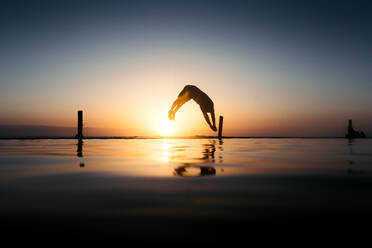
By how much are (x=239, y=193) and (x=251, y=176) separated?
1.12m

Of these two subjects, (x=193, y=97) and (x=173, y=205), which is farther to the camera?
(x=193, y=97)

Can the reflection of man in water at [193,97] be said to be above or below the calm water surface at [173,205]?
above

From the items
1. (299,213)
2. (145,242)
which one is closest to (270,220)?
(299,213)

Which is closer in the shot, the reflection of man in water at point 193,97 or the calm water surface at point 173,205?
the calm water surface at point 173,205

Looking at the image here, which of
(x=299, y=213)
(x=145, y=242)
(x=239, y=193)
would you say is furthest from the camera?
(x=239, y=193)

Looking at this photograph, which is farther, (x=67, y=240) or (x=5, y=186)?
(x=5, y=186)

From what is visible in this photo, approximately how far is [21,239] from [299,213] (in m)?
1.68

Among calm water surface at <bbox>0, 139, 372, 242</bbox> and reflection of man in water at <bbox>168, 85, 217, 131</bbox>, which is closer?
calm water surface at <bbox>0, 139, 372, 242</bbox>

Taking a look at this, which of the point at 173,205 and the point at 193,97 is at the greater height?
the point at 193,97

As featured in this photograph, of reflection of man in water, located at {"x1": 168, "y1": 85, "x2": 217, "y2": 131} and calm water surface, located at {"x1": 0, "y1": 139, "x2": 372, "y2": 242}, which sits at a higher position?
reflection of man in water, located at {"x1": 168, "y1": 85, "x2": 217, "y2": 131}

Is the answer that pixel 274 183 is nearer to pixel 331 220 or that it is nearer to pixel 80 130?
pixel 331 220

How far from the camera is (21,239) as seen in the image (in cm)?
135

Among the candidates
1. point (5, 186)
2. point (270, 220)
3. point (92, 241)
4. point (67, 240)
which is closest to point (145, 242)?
point (92, 241)

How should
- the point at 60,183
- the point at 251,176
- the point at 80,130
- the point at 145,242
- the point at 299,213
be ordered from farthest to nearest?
the point at 80,130 < the point at 251,176 < the point at 60,183 < the point at 299,213 < the point at 145,242
